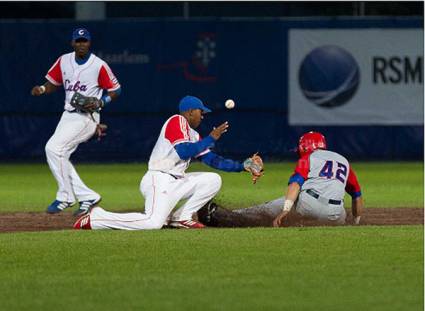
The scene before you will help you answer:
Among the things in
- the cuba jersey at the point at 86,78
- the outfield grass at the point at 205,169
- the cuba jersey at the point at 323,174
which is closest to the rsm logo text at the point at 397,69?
the outfield grass at the point at 205,169

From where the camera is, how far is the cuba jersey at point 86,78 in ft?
51.2

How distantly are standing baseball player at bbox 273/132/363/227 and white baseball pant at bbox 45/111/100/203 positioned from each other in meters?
2.99

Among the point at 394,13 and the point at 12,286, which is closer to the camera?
the point at 12,286

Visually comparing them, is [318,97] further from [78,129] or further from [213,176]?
[213,176]

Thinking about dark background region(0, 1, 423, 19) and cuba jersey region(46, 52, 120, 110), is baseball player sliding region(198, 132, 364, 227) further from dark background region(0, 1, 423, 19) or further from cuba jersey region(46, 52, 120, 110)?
dark background region(0, 1, 423, 19)

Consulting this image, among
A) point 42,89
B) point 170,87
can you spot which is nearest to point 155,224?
point 42,89

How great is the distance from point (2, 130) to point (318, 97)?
5.92 m

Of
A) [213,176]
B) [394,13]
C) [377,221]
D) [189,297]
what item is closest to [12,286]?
[189,297]

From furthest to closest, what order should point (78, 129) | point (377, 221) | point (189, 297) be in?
point (78, 129), point (377, 221), point (189, 297)

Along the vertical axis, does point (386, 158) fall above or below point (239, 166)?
below

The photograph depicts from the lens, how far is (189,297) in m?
9.02

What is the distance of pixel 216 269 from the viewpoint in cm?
1021

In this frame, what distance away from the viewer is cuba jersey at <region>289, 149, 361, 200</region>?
43.2 ft

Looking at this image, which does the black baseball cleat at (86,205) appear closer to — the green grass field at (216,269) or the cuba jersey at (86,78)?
the cuba jersey at (86,78)
